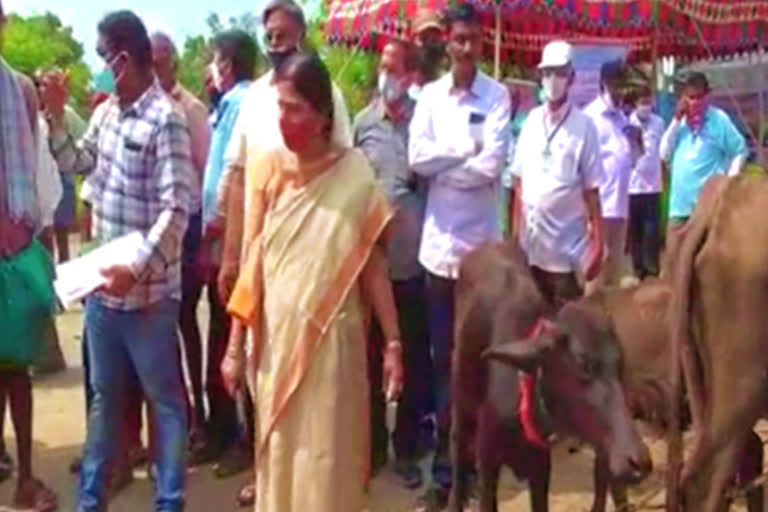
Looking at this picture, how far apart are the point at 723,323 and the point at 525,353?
875mm

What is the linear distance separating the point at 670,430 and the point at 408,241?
74.7 inches

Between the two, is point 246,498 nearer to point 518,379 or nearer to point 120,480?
point 120,480

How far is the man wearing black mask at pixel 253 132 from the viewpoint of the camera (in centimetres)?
521

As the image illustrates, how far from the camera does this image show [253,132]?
588 cm

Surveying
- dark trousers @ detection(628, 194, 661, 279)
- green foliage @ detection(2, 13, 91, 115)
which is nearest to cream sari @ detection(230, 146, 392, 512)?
dark trousers @ detection(628, 194, 661, 279)

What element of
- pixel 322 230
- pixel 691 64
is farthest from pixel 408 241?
pixel 691 64

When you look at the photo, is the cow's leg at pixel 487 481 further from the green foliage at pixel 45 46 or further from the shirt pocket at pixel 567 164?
the green foliage at pixel 45 46

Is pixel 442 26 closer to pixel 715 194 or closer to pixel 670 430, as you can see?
pixel 715 194

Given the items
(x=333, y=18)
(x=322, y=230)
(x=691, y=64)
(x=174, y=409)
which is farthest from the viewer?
(x=691, y=64)

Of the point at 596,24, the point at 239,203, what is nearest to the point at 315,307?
the point at 239,203

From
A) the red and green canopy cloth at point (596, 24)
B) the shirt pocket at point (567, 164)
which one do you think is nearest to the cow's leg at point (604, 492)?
the shirt pocket at point (567, 164)

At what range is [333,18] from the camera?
14312 mm

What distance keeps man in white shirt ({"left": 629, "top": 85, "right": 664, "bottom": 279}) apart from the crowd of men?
7239 mm

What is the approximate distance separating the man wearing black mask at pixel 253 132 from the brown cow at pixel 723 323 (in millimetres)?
1474
